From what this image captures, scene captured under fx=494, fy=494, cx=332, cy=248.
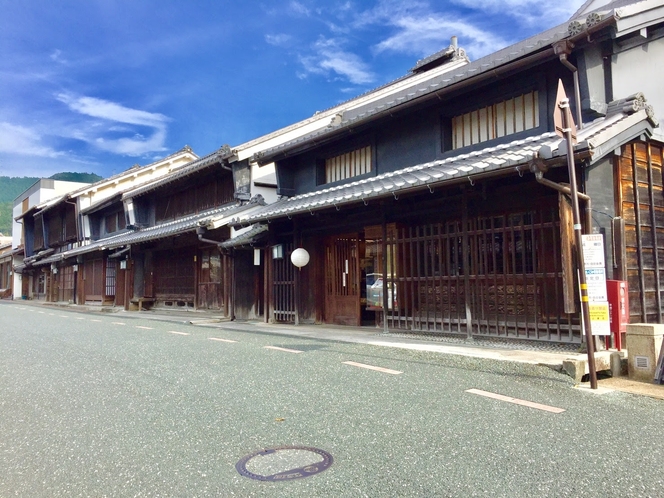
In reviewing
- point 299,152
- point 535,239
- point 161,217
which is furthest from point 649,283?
point 161,217

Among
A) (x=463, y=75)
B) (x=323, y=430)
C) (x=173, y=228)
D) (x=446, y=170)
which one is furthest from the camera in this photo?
(x=173, y=228)

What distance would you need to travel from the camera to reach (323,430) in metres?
4.15

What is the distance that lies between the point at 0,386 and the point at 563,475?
6233mm

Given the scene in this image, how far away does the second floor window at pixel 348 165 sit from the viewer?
12398mm

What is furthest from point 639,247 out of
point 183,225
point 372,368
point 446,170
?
point 183,225

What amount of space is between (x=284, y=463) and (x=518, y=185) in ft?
21.0

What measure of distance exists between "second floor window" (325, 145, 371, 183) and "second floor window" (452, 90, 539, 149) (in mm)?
2635

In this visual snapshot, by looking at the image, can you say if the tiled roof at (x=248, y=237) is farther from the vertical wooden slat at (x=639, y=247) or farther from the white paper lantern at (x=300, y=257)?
the vertical wooden slat at (x=639, y=247)

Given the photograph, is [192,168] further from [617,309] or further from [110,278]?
[617,309]

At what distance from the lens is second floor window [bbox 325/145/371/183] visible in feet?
40.7

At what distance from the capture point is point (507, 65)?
27.5ft

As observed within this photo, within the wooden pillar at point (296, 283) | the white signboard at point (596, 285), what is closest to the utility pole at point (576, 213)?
A: the white signboard at point (596, 285)

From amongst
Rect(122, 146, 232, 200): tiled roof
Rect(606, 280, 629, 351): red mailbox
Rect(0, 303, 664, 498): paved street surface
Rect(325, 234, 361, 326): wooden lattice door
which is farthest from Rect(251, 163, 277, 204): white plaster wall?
Rect(606, 280, 629, 351): red mailbox

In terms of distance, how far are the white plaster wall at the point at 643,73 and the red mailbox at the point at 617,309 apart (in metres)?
3.33
